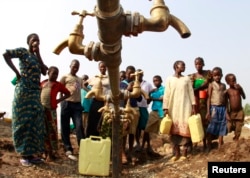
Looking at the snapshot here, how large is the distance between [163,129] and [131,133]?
0.69 metres

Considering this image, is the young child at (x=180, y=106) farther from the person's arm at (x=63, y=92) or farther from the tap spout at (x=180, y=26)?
the tap spout at (x=180, y=26)

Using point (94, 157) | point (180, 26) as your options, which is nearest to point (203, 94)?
point (94, 157)

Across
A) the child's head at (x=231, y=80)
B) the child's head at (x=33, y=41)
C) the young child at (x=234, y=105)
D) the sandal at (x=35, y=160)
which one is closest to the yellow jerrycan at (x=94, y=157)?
the sandal at (x=35, y=160)

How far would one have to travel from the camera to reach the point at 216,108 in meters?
5.64

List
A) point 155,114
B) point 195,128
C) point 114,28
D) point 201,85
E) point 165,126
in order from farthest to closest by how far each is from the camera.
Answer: point 155,114
point 201,85
point 165,126
point 195,128
point 114,28

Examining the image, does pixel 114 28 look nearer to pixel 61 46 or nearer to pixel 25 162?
pixel 61 46

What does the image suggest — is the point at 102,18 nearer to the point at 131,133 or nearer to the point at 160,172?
the point at 160,172

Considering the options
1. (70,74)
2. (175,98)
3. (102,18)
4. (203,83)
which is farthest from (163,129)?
(102,18)

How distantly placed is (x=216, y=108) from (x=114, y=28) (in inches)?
182

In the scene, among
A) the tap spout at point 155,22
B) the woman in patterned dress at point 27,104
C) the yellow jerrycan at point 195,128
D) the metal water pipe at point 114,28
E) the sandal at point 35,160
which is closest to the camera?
the metal water pipe at point 114,28

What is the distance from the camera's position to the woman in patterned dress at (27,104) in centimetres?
462

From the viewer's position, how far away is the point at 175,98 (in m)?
5.54

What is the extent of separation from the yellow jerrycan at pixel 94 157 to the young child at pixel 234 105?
247cm

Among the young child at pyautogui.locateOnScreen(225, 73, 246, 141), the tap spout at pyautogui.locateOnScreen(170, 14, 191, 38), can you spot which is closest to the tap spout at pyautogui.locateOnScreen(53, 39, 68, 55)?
the tap spout at pyautogui.locateOnScreen(170, 14, 191, 38)
